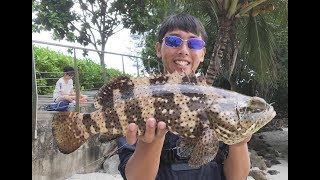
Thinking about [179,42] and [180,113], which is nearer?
[180,113]

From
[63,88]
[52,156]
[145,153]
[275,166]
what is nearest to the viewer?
[145,153]

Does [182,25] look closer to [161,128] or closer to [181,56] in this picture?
[181,56]

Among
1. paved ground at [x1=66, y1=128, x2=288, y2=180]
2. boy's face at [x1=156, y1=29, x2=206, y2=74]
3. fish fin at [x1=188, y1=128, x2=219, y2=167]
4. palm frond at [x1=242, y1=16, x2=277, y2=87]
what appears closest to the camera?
fish fin at [x1=188, y1=128, x2=219, y2=167]

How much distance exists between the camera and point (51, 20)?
20.3ft

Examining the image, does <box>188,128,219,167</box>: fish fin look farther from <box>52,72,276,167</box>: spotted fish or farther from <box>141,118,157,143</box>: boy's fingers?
<box>141,118,157,143</box>: boy's fingers

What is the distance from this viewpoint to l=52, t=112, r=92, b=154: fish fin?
43.2 inches

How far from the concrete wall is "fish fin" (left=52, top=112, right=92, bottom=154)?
1814 mm

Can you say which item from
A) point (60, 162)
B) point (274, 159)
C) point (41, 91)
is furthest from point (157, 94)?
point (274, 159)

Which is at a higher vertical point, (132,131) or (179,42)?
(179,42)

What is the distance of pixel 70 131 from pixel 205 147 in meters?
0.38

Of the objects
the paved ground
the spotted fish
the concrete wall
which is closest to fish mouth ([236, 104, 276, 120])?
the spotted fish

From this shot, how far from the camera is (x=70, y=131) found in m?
1.09

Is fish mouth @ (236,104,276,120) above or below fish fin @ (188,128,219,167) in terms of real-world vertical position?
above

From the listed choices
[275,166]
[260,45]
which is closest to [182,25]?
[260,45]
